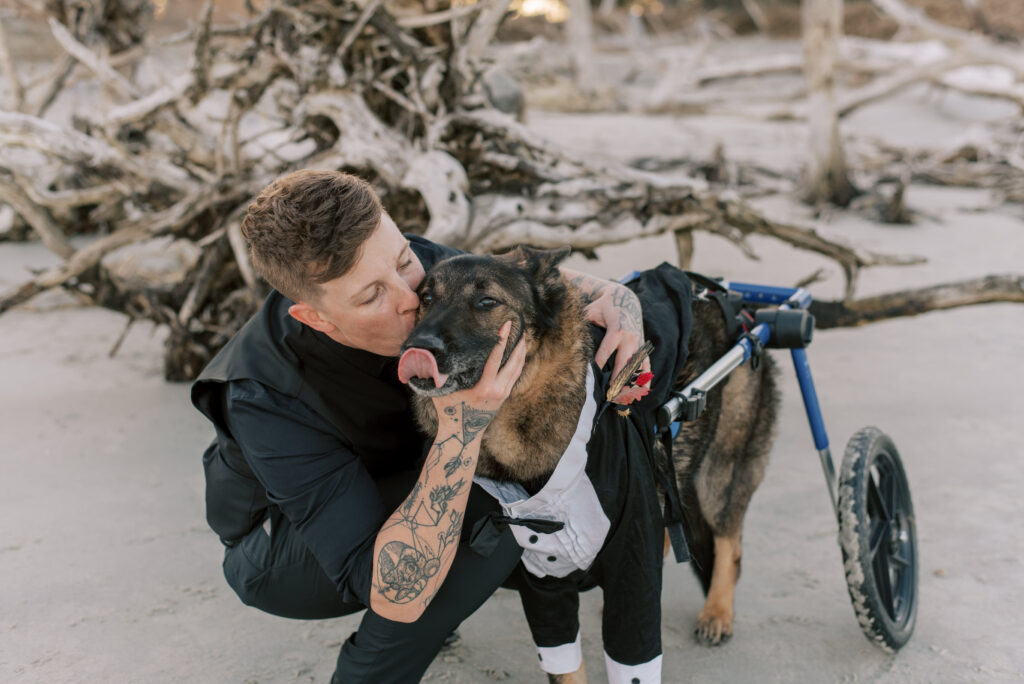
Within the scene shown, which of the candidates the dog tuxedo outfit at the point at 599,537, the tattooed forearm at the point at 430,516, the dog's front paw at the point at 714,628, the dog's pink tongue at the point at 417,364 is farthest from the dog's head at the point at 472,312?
the dog's front paw at the point at 714,628

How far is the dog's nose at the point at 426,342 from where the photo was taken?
181 centimetres

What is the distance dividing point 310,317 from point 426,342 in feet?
1.34

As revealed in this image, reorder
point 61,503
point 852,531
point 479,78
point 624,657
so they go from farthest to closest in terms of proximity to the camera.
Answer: point 479,78 < point 61,503 < point 852,531 < point 624,657

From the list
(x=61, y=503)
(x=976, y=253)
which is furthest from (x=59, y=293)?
(x=976, y=253)

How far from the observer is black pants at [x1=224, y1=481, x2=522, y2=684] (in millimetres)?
1971

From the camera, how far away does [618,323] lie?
89.1 inches

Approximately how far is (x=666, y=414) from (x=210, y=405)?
120 centimetres

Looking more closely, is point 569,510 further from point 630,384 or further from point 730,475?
point 730,475

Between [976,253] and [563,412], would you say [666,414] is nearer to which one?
[563,412]

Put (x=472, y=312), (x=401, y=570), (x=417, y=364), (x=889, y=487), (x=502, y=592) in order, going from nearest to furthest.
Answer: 1. (x=417, y=364)
2. (x=401, y=570)
3. (x=472, y=312)
4. (x=889, y=487)
5. (x=502, y=592)

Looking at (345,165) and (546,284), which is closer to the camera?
(546,284)

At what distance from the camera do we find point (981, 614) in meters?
2.81

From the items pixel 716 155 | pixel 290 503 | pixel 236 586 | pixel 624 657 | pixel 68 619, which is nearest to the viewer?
pixel 290 503

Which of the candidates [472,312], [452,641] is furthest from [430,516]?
[452,641]
